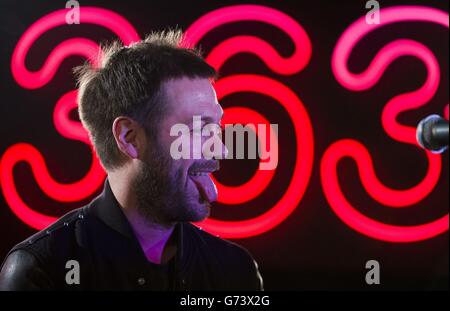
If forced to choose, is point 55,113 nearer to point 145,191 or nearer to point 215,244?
point 145,191

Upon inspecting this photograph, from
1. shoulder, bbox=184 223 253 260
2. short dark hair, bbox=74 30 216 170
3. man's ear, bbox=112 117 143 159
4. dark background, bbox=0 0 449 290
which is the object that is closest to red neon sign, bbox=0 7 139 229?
dark background, bbox=0 0 449 290

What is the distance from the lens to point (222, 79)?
104 inches

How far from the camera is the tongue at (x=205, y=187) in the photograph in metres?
2.02

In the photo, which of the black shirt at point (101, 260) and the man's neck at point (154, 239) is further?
the man's neck at point (154, 239)

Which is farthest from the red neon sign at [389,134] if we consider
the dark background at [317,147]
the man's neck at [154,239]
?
the man's neck at [154,239]

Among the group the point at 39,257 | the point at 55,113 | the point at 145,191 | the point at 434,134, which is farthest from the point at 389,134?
the point at 39,257

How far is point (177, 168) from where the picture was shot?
6.62ft

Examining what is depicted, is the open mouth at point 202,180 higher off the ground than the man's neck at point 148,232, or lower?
higher

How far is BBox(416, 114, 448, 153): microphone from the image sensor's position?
1.22m

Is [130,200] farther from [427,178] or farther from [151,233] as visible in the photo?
[427,178]

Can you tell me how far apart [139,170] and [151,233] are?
0.25 meters

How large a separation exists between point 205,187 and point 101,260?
474mm

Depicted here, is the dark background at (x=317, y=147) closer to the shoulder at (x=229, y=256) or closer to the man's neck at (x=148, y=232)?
the shoulder at (x=229, y=256)
